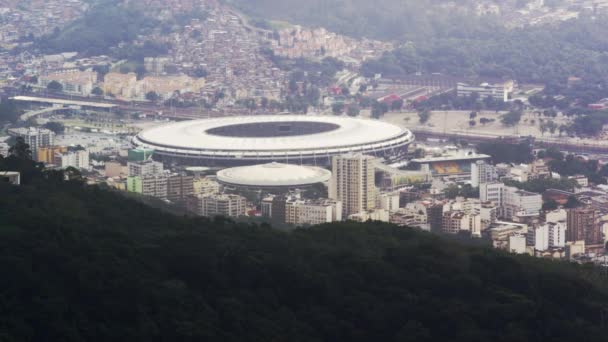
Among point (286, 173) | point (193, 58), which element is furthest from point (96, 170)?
point (193, 58)

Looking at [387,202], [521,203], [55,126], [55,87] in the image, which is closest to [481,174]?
[521,203]

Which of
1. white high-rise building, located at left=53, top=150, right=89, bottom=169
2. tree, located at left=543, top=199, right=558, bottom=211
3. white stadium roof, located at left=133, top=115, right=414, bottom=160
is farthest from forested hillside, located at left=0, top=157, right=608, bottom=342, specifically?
white stadium roof, located at left=133, top=115, right=414, bottom=160

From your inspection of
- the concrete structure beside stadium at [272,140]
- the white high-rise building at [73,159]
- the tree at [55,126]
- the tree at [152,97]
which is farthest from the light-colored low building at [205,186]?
the tree at [152,97]

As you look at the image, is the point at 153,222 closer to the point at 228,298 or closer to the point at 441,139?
the point at 228,298

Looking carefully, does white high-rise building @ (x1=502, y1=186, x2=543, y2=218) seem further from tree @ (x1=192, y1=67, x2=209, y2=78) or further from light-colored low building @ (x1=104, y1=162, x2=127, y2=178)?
tree @ (x1=192, y1=67, x2=209, y2=78)

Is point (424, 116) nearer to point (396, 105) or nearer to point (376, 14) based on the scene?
point (396, 105)
